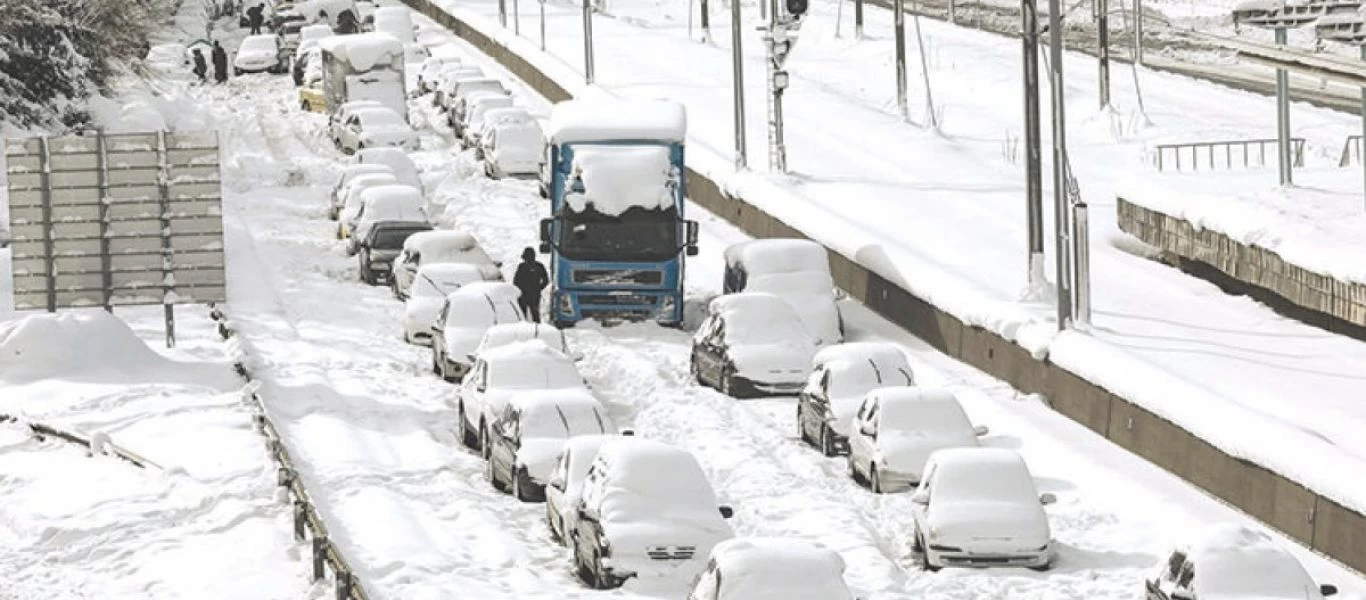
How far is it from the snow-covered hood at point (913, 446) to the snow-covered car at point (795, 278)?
906 centimetres

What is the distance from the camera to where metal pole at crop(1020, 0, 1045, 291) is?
3831 cm

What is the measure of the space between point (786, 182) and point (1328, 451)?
28194mm

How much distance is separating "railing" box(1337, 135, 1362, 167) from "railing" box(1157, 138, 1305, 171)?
0.96 m

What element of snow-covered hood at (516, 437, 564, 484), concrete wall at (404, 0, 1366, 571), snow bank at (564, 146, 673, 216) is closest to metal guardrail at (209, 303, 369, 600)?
snow-covered hood at (516, 437, 564, 484)

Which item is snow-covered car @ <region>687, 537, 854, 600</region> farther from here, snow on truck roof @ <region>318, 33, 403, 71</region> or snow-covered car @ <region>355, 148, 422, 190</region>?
snow on truck roof @ <region>318, 33, 403, 71</region>

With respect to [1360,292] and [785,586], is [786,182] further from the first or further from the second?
[785,586]

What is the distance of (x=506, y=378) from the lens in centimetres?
3466

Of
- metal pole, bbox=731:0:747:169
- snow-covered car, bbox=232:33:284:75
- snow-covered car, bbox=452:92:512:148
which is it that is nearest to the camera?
metal pole, bbox=731:0:747:169

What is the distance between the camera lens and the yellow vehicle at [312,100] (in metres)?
72.5

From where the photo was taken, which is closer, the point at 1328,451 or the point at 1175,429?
the point at 1328,451

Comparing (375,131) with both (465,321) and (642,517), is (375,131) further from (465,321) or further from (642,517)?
(642,517)

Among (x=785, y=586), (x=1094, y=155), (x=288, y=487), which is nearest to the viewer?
(x=785, y=586)

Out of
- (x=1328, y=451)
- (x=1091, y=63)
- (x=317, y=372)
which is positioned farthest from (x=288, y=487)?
(x=1091, y=63)

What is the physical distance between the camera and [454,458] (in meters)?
34.3
